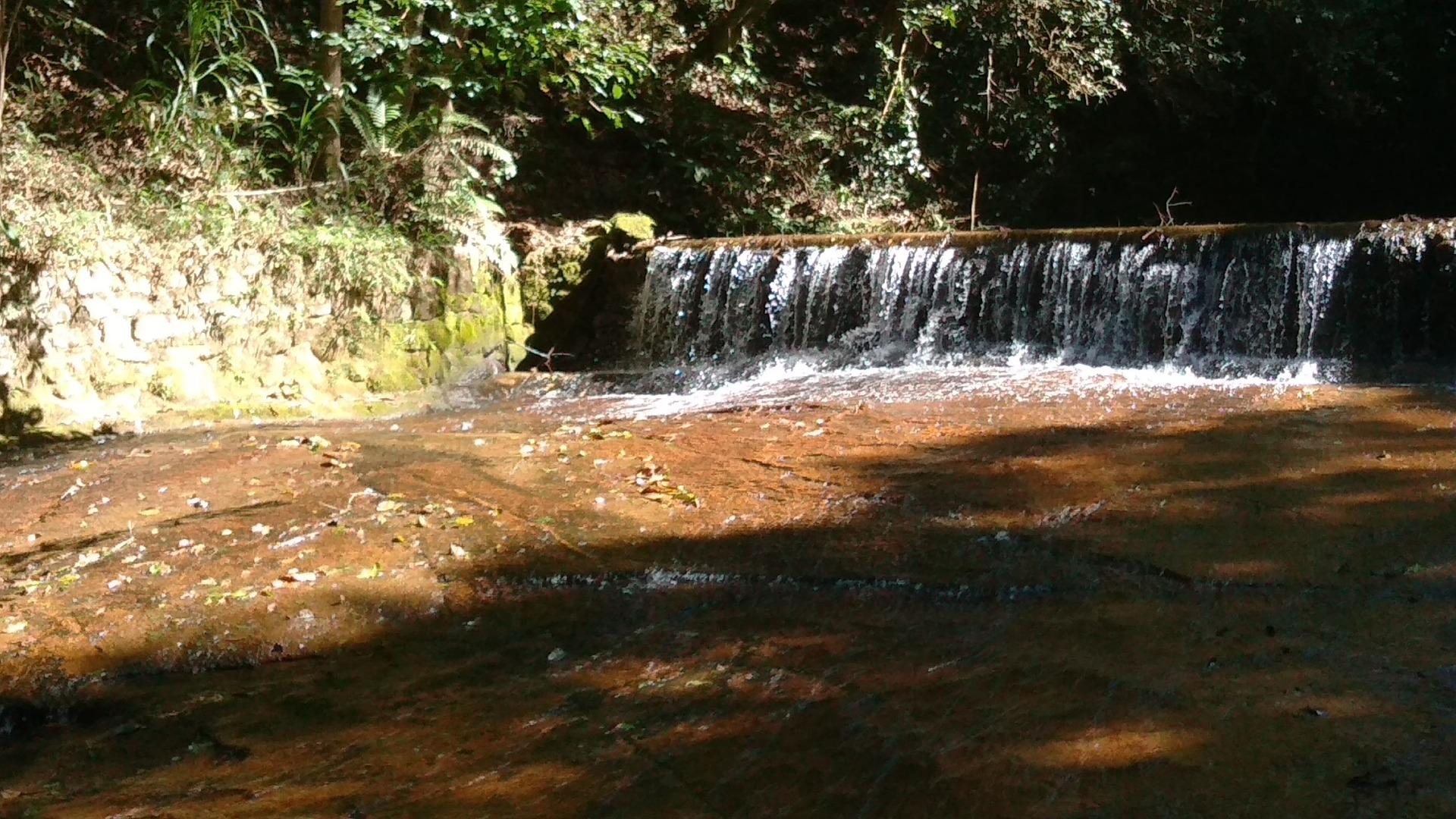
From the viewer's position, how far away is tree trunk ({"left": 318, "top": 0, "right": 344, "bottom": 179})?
846cm

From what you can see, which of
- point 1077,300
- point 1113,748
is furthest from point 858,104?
point 1113,748

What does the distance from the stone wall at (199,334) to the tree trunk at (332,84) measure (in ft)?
3.50

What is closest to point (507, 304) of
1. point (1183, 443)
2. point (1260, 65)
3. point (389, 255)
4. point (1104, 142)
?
point (389, 255)

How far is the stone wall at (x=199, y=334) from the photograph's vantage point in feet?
22.5

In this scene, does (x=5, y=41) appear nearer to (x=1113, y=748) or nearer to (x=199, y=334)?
(x=199, y=334)

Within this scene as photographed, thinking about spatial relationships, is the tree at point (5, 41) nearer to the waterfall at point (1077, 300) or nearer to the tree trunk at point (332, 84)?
the tree trunk at point (332, 84)

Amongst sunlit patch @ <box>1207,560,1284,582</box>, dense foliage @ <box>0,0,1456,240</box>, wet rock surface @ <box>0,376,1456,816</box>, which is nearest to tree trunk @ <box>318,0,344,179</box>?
dense foliage @ <box>0,0,1456,240</box>

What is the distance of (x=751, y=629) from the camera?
326cm

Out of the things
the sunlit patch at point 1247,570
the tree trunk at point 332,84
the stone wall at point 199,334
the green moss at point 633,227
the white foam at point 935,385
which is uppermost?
the tree trunk at point 332,84

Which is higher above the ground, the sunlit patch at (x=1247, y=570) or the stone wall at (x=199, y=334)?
the stone wall at (x=199, y=334)

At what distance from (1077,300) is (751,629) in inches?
249

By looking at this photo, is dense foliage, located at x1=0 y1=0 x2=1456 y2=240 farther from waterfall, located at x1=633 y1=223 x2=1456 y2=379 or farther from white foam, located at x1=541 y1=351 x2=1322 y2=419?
white foam, located at x1=541 y1=351 x2=1322 y2=419

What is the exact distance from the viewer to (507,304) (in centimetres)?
958

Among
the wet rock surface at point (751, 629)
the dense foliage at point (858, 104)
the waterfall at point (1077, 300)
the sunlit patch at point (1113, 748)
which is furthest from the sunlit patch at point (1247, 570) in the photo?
the dense foliage at point (858, 104)
